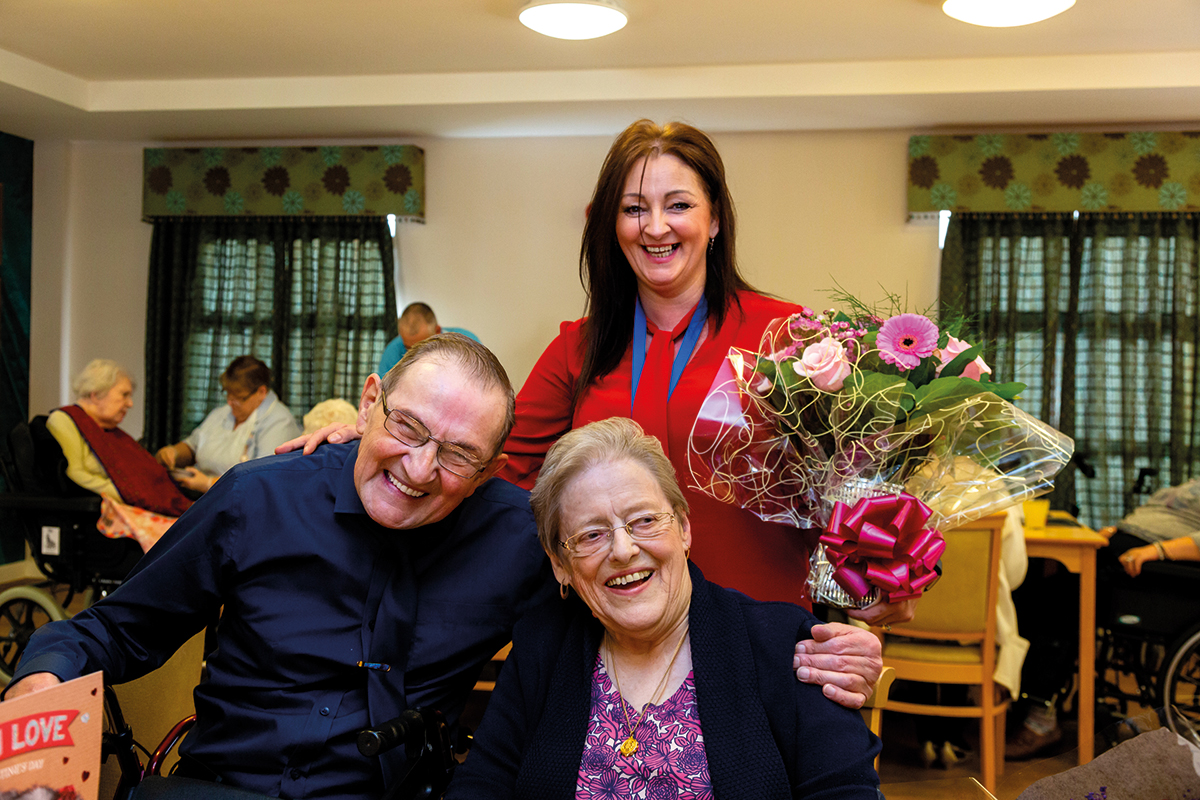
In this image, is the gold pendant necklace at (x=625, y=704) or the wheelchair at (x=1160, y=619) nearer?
the gold pendant necklace at (x=625, y=704)

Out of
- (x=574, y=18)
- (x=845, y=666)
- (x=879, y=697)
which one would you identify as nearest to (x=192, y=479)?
(x=574, y=18)

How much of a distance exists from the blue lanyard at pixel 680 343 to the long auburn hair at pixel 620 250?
19 millimetres

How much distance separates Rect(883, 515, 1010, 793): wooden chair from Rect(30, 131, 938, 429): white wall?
3.18m

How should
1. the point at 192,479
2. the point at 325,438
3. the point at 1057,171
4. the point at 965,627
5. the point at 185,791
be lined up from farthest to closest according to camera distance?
the point at 1057,171 → the point at 192,479 → the point at 965,627 → the point at 325,438 → the point at 185,791

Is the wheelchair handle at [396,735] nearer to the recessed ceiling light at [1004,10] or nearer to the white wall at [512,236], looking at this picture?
the recessed ceiling light at [1004,10]

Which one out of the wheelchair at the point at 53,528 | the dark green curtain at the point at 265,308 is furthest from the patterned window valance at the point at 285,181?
the wheelchair at the point at 53,528

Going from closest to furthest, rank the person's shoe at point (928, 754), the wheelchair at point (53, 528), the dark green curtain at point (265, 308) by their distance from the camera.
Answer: the person's shoe at point (928, 754) < the wheelchair at point (53, 528) < the dark green curtain at point (265, 308)

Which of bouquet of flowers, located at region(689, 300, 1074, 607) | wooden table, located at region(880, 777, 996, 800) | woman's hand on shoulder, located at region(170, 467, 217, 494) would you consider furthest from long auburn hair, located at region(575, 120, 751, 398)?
woman's hand on shoulder, located at region(170, 467, 217, 494)

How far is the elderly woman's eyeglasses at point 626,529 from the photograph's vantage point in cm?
A: 141

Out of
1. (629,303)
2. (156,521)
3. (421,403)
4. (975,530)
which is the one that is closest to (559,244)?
(156,521)

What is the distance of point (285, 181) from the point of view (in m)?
6.86

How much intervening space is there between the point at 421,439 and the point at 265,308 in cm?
601

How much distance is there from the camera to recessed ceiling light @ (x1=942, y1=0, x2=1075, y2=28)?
4.18m

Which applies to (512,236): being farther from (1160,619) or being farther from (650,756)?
(650,756)
